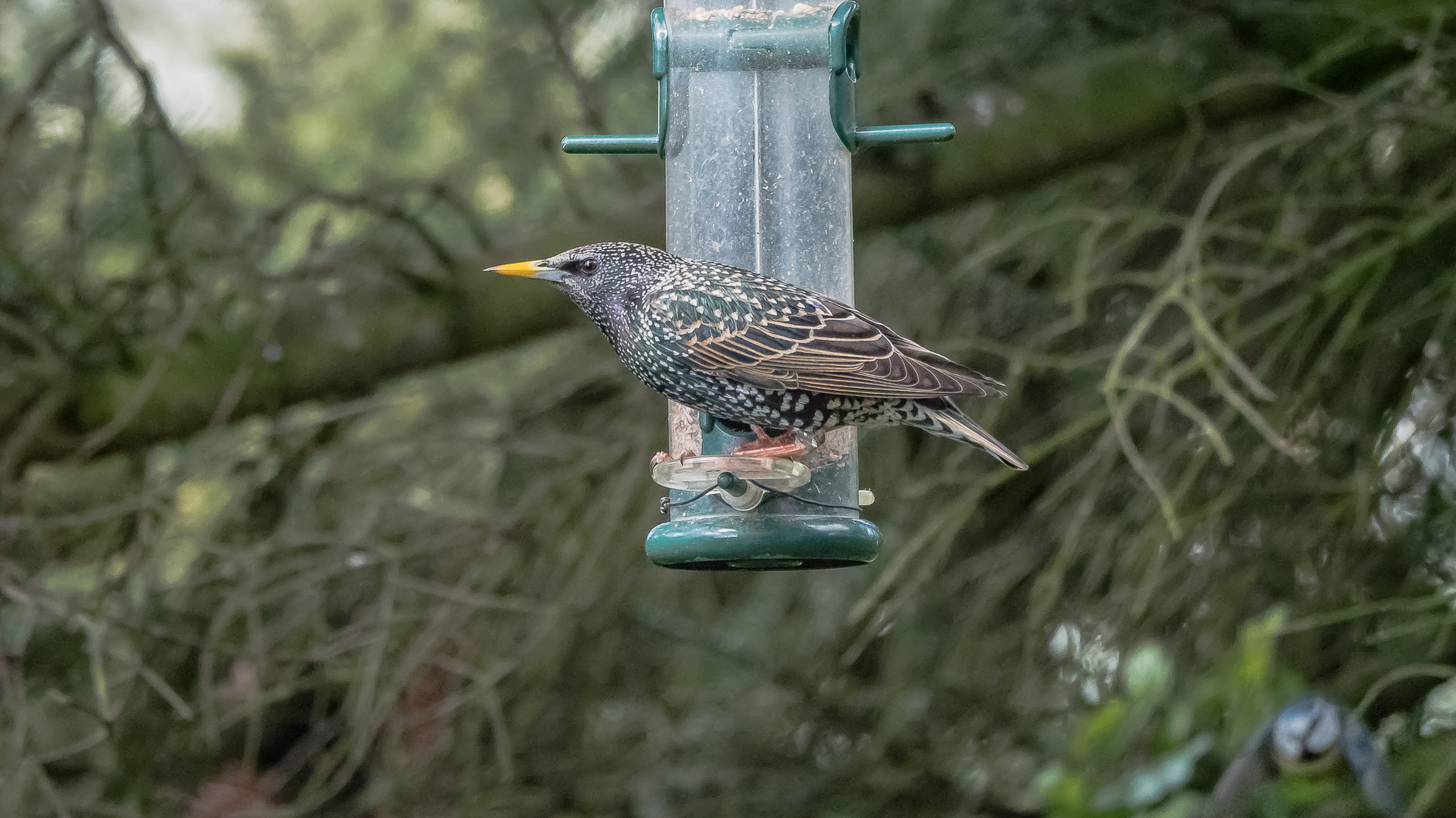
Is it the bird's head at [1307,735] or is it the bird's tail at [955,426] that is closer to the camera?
the bird's head at [1307,735]

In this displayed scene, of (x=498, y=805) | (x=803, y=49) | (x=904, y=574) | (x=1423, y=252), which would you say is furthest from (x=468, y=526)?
(x=1423, y=252)

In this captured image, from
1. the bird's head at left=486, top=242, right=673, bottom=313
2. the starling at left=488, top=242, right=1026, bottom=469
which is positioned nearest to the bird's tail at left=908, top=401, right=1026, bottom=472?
the starling at left=488, top=242, right=1026, bottom=469

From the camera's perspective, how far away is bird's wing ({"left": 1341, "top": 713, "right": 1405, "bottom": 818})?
13.9ft

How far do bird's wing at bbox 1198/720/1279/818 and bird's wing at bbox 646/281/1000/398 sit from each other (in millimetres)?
1092

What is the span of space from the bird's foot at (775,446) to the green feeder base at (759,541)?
16 cm

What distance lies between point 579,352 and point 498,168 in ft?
2.82

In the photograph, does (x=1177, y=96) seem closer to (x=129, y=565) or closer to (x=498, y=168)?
(x=498, y=168)

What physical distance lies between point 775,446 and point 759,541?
0.30m

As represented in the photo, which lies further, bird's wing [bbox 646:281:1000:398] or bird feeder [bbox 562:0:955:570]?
bird feeder [bbox 562:0:955:570]

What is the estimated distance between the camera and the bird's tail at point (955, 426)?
14.0ft

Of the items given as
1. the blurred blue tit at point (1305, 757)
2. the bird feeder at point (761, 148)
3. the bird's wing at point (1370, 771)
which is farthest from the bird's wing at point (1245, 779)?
the bird feeder at point (761, 148)

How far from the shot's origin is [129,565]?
5.04m

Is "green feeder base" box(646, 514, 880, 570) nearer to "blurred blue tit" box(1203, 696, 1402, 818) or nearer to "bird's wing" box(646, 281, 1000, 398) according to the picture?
"bird's wing" box(646, 281, 1000, 398)

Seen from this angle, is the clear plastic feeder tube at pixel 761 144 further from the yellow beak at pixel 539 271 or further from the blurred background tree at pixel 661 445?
the blurred background tree at pixel 661 445
